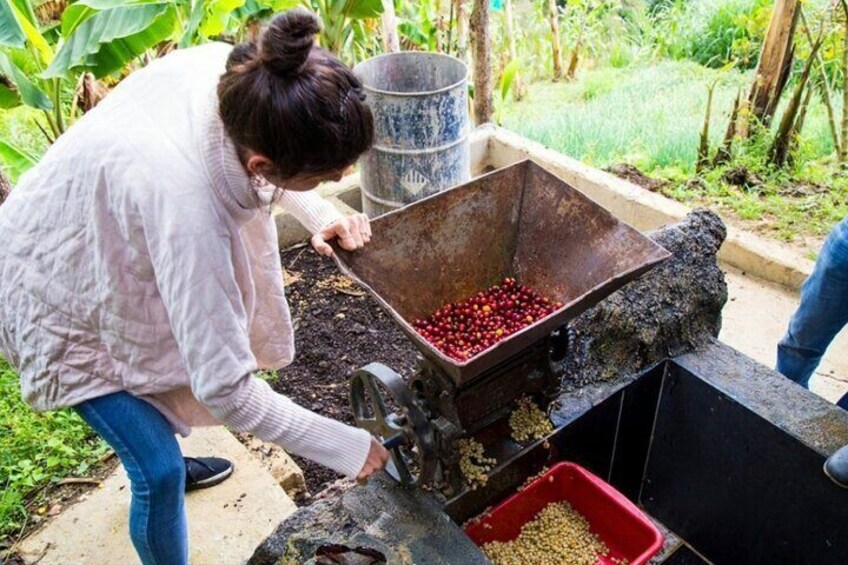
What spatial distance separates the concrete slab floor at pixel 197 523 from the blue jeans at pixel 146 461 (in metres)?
0.43

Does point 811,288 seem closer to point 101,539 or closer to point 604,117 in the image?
point 101,539

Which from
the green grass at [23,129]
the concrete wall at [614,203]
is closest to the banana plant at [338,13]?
the concrete wall at [614,203]

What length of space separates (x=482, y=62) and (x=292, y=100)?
3.88 metres

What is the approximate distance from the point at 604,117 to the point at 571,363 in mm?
4073

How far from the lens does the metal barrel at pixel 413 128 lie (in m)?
3.79

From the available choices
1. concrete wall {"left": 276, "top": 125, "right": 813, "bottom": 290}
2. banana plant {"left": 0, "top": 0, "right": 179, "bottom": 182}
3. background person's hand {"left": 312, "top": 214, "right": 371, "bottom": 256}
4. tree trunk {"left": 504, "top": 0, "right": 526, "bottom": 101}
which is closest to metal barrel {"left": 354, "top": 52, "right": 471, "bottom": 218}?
concrete wall {"left": 276, "top": 125, "right": 813, "bottom": 290}

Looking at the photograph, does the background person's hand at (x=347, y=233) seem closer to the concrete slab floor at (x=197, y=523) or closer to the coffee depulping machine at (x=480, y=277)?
the coffee depulping machine at (x=480, y=277)

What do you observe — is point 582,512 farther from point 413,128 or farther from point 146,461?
point 413,128

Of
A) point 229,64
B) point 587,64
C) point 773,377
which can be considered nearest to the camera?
point 229,64

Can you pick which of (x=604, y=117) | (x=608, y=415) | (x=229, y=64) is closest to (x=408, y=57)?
(x=604, y=117)

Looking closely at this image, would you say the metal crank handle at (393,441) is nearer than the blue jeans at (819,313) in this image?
Yes

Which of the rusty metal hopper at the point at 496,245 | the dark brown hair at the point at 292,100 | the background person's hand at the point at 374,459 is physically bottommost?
the background person's hand at the point at 374,459

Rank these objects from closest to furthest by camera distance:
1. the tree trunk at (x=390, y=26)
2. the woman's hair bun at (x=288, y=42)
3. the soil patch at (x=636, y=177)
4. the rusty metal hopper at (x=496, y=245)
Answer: the woman's hair bun at (x=288, y=42) < the rusty metal hopper at (x=496, y=245) < the soil patch at (x=636, y=177) < the tree trunk at (x=390, y=26)

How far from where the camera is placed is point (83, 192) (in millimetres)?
1494
